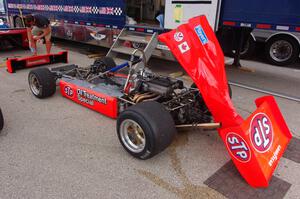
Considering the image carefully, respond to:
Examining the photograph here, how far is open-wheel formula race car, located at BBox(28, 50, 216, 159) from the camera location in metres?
2.59

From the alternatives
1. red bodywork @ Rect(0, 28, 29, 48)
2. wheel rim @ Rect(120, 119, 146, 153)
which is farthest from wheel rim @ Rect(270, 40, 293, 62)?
red bodywork @ Rect(0, 28, 29, 48)

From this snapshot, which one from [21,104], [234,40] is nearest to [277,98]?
[234,40]

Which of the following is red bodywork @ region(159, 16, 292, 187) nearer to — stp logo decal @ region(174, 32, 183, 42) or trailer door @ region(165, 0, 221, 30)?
stp logo decal @ region(174, 32, 183, 42)

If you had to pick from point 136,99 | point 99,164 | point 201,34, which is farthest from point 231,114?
point 99,164

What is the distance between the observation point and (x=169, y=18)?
593 cm

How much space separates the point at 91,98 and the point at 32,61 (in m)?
3.26

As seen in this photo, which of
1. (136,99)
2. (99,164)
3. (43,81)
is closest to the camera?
(99,164)

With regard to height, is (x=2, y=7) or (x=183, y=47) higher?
(x=183, y=47)

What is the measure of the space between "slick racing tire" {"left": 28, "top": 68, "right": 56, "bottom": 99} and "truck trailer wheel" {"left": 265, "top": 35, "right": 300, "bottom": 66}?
6.51m

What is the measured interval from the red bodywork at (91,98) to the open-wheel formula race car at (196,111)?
0.5 inches

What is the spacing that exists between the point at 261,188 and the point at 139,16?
305 inches

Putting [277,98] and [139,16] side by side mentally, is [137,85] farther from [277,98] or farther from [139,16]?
[139,16]

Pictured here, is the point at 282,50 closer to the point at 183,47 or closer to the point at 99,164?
the point at 183,47

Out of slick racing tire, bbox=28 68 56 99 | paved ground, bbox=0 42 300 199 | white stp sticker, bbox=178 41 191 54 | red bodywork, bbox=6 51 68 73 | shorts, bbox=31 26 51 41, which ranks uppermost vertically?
white stp sticker, bbox=178 41 191 54
